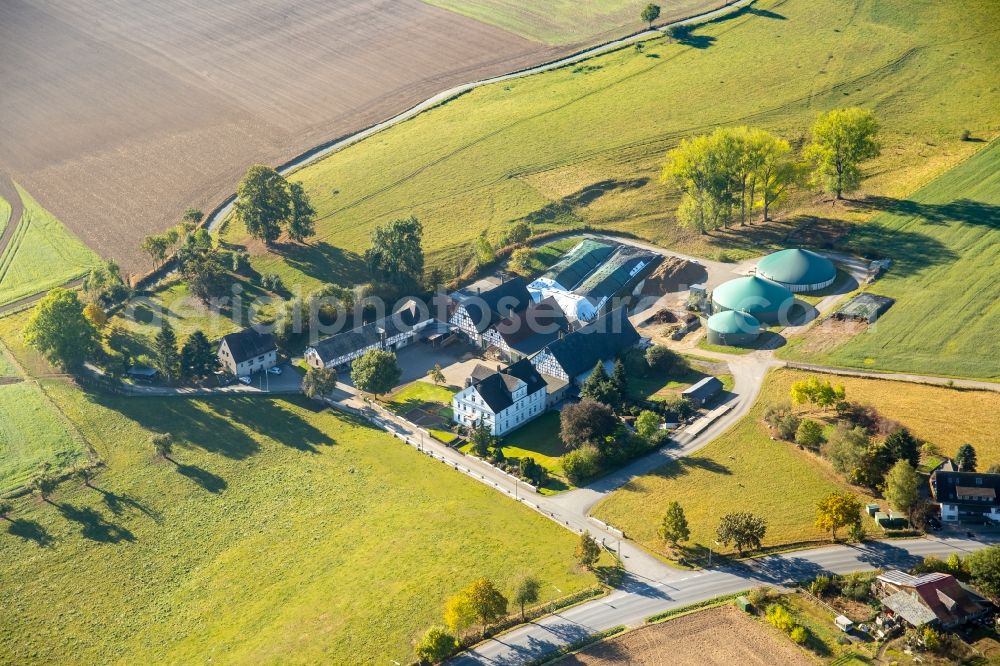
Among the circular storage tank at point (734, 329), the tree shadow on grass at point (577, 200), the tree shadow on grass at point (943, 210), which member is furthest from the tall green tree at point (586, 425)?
the tree shadow on grass at point (943, 210)

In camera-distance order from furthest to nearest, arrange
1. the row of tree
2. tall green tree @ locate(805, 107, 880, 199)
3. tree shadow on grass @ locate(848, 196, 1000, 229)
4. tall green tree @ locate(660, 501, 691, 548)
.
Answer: tall green tree @ locate(805, 107, 880, 199) < the row of tree < tree shadow on grass @ locate(848, 196, 1000, 229) < tall green tree @ locate(660, 501, 691, 548)

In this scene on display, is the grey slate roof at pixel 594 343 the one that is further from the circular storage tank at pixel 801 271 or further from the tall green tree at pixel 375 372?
the circular storage tank at pixel 801 271

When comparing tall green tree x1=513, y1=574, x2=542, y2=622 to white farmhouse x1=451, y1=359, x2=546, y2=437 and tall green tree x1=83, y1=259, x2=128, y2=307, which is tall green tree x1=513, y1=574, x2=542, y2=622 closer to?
white farmhouse x1=451, y1=359, x2=546, y2=437

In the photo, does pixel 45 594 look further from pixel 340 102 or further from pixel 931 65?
pixel 931 65

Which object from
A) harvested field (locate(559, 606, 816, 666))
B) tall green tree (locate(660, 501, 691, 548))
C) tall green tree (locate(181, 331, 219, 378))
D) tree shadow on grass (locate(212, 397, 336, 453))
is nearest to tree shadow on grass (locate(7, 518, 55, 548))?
tree shadow on grass (locate(212, 397, 336, 453))

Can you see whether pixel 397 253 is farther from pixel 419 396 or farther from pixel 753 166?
pixel 753 166

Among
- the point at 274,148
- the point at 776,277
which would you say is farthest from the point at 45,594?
the point at 274,148
